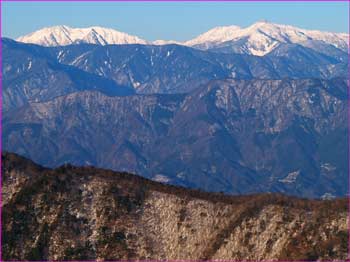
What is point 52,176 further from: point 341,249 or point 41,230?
point 341,249

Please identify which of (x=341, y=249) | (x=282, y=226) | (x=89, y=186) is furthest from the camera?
(x=89, y=186)

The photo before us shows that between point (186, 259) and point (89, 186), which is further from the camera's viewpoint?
point (89, 186)

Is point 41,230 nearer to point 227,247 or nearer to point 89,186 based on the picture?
point 89,186

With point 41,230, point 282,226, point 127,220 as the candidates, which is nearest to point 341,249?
point 282,226

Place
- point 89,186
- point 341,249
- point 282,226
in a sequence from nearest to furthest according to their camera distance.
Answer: point 341,249 < point 282,226 < point 89,186

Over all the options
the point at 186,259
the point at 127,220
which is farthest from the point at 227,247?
the point at 127,220

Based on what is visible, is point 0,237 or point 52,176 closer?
point 0,237
